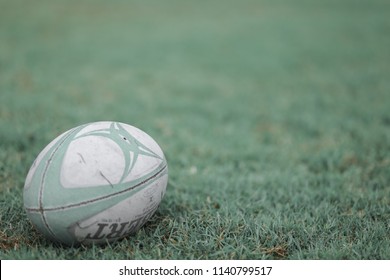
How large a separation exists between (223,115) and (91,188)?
3.78m

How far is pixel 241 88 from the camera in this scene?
24.2ft

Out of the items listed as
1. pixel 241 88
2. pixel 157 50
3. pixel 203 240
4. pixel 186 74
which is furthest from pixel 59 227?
pixel 157 50

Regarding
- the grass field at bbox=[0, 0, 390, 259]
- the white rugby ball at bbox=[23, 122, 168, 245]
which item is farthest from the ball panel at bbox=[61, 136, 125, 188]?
the grass field at bbox=[0, 0, 390, 259]

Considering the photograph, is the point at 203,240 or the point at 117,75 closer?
the point at 203,240

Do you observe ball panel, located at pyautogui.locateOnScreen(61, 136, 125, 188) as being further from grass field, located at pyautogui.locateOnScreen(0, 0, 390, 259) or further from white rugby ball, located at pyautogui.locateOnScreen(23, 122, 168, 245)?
grass field, located at pyautogui.locateOnScreen(0, 0, 390, 259)

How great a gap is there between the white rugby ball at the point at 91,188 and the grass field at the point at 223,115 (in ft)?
0.58

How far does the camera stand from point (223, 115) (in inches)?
234

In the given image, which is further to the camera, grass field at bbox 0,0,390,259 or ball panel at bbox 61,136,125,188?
grass field at bbox 0,0,390,259

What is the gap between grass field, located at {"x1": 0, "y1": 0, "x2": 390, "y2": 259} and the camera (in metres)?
2.69

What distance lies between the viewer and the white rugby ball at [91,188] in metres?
2.38

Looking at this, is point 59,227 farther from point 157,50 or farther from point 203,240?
point 157,50

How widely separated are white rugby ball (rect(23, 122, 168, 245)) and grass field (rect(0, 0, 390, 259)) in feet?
0.58

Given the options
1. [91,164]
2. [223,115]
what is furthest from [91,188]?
[223,115]

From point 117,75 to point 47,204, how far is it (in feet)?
18.8
